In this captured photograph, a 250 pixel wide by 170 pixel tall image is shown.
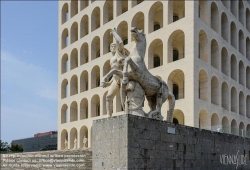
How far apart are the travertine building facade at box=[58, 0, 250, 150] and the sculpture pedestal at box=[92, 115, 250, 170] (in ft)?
25.5

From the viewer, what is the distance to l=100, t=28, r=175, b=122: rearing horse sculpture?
1252cm

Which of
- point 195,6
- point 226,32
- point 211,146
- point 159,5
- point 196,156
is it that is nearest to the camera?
point 196,156

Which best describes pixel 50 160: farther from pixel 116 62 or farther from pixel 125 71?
pixel 125 71

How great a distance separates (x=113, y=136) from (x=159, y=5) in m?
26.1

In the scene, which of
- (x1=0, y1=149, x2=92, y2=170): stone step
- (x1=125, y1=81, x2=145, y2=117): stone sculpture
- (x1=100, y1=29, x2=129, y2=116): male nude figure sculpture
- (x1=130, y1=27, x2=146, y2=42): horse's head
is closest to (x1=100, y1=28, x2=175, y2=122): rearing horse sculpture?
(x1=130, y1=27, x2=146, y2=42): horse's head

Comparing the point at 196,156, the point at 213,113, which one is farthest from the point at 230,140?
the point at 213,113

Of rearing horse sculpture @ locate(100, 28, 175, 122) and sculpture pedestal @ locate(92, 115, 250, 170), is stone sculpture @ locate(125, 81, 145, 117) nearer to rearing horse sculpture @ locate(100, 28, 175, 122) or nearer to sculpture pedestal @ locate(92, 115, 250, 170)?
rearing horse sculpture @ locate(100, 28, 175, 122)

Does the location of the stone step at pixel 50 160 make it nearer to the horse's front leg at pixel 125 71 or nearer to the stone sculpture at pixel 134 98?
the stone sculpture at pixel 134 98

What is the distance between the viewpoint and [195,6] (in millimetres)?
30891

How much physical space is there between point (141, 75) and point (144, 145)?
9.21 feet

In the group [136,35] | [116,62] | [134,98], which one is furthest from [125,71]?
[136,35]

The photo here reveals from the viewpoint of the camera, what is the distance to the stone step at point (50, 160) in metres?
16.0

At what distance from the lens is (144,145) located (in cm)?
1156

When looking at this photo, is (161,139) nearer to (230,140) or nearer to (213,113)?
(230,140)
